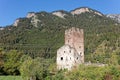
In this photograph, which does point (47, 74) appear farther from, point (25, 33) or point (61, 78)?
point (25, 33)

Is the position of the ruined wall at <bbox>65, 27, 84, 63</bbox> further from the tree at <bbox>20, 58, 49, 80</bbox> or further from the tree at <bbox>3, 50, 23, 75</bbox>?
the tree at <bbox>3, 50, 23, 75</bbox>

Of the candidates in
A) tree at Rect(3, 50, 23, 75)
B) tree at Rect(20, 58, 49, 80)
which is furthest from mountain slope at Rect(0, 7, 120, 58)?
tree at Rect(20, 58, 49, 80)

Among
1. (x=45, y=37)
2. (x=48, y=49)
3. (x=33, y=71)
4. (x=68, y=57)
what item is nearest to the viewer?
(x=33, y=71)

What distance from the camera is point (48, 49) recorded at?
112 meters

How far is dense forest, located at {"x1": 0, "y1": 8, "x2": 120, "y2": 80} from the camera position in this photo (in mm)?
39194

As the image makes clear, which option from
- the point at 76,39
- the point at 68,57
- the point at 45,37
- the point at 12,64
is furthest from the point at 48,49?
the point at 68,57

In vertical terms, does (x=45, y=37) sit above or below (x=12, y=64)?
above

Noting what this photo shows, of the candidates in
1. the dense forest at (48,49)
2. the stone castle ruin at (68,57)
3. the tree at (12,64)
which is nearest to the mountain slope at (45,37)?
the dense forest at (48,49)

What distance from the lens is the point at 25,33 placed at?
473 feet

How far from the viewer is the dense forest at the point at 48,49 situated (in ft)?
129

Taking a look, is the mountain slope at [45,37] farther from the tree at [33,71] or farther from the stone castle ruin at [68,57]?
the tree at [33,71]

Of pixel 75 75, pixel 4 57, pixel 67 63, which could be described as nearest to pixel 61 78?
pixel 75 75

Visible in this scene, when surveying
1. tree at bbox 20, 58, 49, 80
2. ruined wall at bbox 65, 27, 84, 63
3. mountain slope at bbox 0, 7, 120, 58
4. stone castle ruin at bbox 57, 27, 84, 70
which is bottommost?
tree at bbox 20, 58, 49, 80

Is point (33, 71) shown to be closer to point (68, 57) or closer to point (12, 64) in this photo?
point (68, 57)
